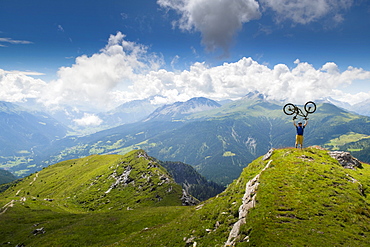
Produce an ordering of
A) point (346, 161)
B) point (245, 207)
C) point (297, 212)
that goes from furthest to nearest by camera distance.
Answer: point (346, 161), point (245, 207), point (297, 212)

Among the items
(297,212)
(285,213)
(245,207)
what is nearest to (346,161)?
(297,212)

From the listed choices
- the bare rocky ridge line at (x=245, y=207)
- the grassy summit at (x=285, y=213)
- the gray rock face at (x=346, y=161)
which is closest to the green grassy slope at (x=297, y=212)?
the grassy summit at (x=285, y=213)

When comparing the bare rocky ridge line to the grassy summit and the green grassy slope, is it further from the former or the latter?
the green grassy slope

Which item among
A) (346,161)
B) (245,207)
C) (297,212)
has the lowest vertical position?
(245,207)

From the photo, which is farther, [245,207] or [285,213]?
[245,207]

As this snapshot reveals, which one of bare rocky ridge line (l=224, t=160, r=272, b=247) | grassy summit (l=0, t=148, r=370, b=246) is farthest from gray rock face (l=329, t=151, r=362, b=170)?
bare rocky ridge line (l=224, t=160, r=272, b=247)

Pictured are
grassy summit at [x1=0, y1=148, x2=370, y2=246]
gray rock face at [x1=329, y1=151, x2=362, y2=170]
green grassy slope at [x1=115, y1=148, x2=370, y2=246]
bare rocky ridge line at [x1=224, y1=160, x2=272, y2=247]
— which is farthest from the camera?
gray rock face at [x1=329, y1=151, x2=362, y2=170]

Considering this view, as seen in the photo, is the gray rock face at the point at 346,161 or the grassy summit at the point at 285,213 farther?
the gray rock face at the point at 346,161

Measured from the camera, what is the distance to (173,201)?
118750mm

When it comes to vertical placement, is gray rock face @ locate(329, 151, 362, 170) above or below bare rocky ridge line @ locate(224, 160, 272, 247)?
above

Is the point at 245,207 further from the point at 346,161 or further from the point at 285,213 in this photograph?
the point at 346,161

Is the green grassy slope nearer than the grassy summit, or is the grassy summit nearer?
the green grassy slope

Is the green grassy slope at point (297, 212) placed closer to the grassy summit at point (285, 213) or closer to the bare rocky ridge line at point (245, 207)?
the grassy summit at point (285, 213)

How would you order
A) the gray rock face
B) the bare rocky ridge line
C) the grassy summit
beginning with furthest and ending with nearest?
the gray rock face → the bare rocky ridge line → the grassy summit
